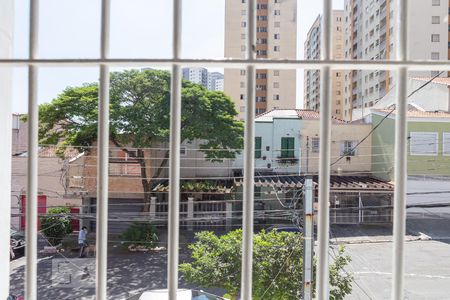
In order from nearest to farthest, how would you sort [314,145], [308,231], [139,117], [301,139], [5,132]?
[5,132] < [308,231] < [139,117] < [301,139] < [314,145]

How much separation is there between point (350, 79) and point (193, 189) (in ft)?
55.5

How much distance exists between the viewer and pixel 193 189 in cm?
1148

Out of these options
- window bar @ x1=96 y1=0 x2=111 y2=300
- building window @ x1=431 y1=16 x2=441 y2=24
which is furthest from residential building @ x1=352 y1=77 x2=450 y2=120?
window bar @ x1=96 y1=0 x2=111 y2=300

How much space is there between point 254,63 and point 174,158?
0.26 metres

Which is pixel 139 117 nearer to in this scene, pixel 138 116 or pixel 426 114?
pixel 138 116

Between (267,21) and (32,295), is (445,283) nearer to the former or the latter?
(32,295)

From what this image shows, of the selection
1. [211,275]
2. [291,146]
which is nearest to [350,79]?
[291,146]

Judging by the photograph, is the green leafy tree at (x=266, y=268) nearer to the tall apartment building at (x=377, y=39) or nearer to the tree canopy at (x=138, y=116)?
the tree canopy at (x=138, y=116)

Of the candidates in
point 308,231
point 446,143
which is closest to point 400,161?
point 308,231

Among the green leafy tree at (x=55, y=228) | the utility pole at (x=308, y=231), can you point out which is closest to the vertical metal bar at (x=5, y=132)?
the utility pole at (x=308, y=231)

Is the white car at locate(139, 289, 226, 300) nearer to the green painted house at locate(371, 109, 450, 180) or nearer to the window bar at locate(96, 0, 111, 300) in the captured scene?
the window bar at locate(96, 0, 111, 300)

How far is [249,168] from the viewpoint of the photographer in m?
0.82

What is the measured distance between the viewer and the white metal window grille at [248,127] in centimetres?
81

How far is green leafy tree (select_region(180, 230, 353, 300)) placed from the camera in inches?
191
